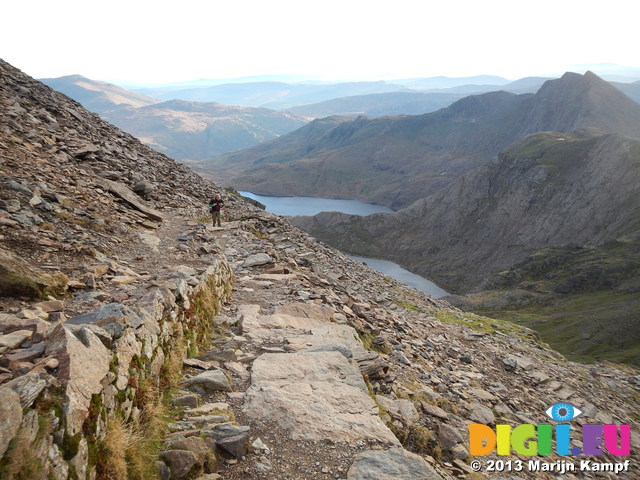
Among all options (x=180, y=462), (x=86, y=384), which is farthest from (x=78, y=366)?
(x=180, y=462)

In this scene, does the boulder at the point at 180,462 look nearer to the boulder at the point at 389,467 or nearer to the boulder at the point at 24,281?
the boulder at the point at 389,467

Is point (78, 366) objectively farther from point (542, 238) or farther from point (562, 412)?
point (542, 238)

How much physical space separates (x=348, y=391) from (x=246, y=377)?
244cm

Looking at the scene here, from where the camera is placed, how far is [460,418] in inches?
496

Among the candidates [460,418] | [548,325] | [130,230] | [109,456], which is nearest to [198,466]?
[109,456]

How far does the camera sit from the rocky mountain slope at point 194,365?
5.58 m

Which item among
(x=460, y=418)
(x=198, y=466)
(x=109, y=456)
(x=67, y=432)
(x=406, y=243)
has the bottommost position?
(x=406, y=243)

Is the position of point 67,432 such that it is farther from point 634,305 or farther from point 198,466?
point 634,305

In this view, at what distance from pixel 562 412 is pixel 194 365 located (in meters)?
17.7

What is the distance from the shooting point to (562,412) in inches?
733

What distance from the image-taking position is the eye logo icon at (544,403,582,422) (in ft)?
58.4

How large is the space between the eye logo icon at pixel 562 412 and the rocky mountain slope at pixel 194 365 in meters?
0.42

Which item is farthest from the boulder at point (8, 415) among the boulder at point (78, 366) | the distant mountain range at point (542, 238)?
the distant mountain range at point (542, 238)

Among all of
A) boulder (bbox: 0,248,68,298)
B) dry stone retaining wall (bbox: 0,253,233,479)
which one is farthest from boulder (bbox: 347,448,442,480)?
boulder (bbox: 0,248,68,298)
